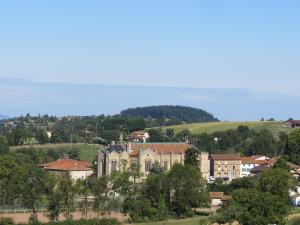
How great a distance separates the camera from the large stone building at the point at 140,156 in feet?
323

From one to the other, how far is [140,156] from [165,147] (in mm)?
5641

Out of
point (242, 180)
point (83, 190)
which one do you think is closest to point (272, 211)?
point (83, 190)

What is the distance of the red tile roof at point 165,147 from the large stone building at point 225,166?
10.8 meters

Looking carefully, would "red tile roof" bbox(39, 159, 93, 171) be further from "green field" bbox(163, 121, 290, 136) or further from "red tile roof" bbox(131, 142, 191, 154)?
"green field" bbox(163, 121, 290, 136)

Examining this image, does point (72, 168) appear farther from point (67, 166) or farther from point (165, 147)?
point (165, 147)

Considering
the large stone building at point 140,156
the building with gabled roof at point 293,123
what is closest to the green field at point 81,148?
the large stone building at point 140,156

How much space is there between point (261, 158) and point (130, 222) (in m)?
51.2

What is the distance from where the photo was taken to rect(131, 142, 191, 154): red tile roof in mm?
102375

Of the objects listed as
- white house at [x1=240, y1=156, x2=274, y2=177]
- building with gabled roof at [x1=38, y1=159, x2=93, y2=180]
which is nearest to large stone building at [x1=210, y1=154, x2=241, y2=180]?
white house at [x1=240, y1=156, x2=274, y2=177]

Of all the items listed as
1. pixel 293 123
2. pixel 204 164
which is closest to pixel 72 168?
pixel 204 164

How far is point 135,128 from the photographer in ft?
570

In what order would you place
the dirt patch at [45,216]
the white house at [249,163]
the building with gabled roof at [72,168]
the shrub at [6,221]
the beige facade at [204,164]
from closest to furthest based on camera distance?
the shrub at [6,221]
the dirt patch at [45,216]
the building with gabled roof at [72,168]
the beige facade at [204,164]
the white house at [249,163]

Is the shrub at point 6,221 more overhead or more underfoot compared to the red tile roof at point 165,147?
more underfoot

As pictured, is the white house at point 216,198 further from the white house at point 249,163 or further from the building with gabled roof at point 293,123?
the building with gabled roof at point 293,123
